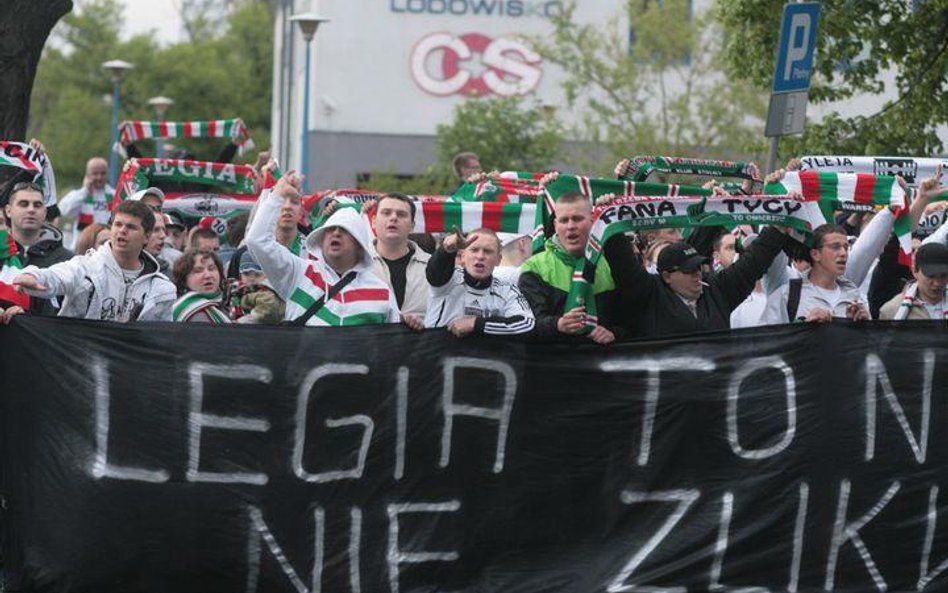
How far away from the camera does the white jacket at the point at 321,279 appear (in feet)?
27.5

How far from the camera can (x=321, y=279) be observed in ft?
27.9

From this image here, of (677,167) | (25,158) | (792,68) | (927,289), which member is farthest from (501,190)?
(927,289)

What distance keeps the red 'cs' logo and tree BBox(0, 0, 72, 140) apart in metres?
30.5

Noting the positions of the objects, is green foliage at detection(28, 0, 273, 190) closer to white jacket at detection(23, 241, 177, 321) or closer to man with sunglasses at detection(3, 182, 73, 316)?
man with sunglasses at detection(3, 182, 73, 316)

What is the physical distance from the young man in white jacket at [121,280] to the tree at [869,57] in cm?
906

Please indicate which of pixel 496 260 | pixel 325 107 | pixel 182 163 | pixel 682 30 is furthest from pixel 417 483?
pixel 325 107

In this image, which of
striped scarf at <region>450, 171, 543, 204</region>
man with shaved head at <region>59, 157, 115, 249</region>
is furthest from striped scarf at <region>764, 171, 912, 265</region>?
man with shaved head at <region>59, 157, 115, 249</region>

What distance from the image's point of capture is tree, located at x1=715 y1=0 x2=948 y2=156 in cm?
1655

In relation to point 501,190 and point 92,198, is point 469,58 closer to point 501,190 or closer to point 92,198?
point 92,198

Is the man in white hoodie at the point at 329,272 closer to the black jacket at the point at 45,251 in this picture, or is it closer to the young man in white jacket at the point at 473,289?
the young man in white jacket at the point at 473,289

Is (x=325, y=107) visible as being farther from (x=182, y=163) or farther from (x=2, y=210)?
(x=2, y=210)

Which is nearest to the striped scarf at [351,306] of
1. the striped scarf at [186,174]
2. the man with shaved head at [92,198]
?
the striped scarf at [186,174]

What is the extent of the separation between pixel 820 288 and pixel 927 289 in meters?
0.51

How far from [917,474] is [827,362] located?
2.08 ft
